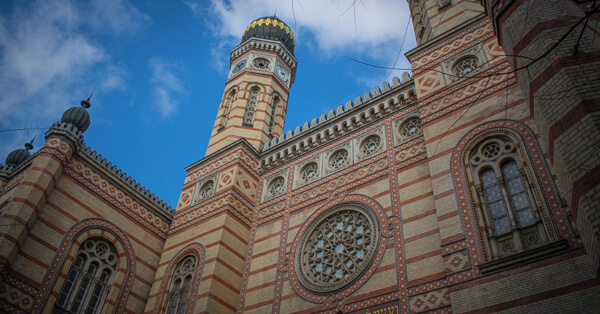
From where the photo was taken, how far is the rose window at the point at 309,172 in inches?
469

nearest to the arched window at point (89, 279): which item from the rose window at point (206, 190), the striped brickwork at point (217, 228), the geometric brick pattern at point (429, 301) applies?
the striped brickwork at point (217, 228)

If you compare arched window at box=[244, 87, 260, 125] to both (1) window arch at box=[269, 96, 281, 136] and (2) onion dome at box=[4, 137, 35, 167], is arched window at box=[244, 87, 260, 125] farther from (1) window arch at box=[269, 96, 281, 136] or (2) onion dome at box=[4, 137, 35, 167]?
(2) onion dome at box=[4, 137, 35, 167]

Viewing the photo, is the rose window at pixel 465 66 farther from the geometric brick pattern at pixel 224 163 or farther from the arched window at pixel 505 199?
the geometric brick pattern at pixel 224 163

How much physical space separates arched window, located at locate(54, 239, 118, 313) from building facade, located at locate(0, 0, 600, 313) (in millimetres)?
48

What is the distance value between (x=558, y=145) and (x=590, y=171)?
625 millimetres

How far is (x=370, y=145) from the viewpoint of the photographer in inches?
444

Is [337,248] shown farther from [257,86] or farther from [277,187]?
[257,86]

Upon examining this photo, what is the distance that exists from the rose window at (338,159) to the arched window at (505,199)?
3.76 meters

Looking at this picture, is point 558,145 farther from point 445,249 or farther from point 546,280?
point 445,249

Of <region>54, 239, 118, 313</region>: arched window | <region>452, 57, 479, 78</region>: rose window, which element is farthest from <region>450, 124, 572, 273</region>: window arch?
<region>54, 239, 118, 313</region>: arched window

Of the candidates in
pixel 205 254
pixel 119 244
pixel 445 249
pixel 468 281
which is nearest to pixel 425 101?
pixel 445 249

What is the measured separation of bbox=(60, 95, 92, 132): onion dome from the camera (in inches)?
473

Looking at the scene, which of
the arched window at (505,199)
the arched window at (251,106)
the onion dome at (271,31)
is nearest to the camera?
the arched window at (505,199)

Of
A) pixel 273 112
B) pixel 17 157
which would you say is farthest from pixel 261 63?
pixel 17 157
